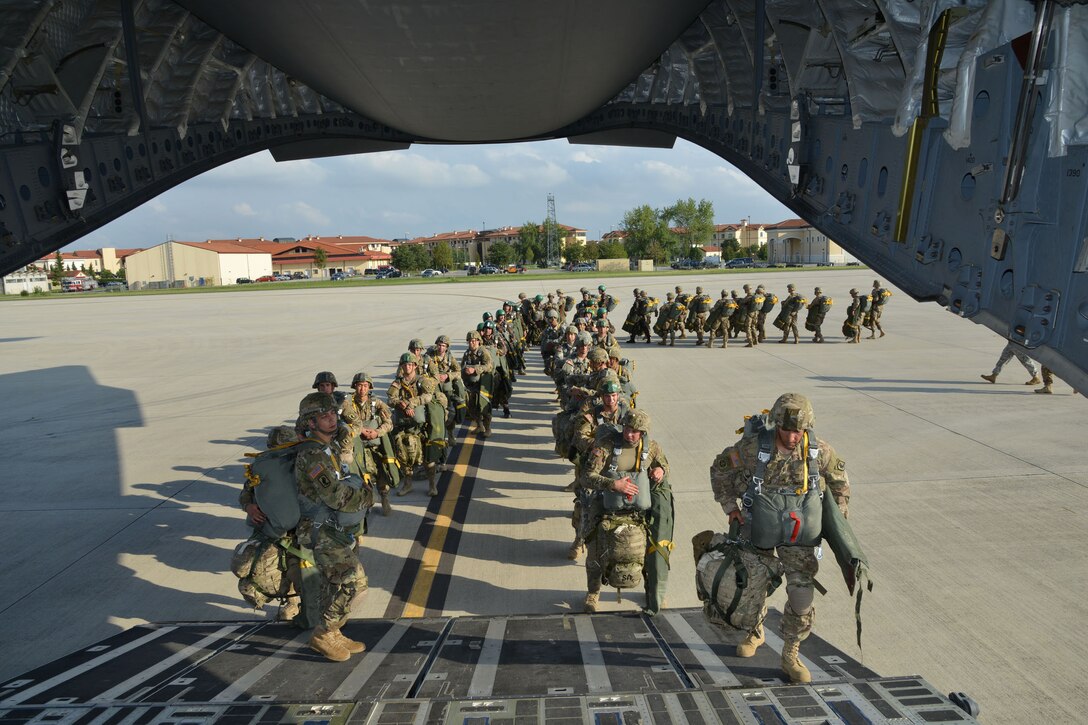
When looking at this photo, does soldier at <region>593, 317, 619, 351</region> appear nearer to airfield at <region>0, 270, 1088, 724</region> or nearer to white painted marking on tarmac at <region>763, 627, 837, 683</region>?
airfield at <region>0, 270, 1088, 724</region>

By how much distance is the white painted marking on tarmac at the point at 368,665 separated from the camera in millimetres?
3867

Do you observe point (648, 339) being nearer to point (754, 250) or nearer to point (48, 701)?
point (48, 701)

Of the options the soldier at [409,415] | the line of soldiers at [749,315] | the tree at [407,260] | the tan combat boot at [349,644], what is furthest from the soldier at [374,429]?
the tree at [407,260]

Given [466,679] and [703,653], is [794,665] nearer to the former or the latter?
[703,653]

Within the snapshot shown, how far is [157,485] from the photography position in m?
8.97

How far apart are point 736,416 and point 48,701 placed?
9983 millimetres

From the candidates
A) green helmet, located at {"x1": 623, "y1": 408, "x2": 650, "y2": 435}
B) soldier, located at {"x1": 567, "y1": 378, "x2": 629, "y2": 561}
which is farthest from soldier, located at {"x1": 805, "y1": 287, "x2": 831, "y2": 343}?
green helmet, located at {"x1": 623, "y1": 408, "x2": 650, "y2": 435}

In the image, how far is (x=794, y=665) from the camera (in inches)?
159

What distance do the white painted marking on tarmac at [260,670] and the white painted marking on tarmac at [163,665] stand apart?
0.48 m

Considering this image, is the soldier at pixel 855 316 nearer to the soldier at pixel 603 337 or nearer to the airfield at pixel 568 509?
the airfield at pixel 568 509

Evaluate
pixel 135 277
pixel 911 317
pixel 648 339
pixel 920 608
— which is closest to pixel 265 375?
pixel 648 339

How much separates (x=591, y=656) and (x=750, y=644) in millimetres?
1070

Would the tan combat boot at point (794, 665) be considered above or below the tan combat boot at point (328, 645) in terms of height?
above

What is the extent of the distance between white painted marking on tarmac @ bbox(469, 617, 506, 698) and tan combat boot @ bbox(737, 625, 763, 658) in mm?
1594
